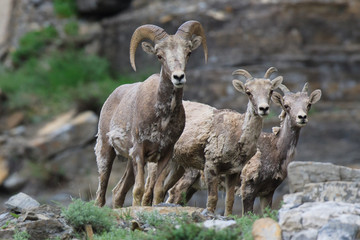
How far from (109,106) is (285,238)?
5025 mm

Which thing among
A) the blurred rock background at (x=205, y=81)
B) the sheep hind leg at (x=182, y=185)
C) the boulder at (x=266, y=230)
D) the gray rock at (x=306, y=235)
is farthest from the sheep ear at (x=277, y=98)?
the blurred rock background at (x=205, y=81)

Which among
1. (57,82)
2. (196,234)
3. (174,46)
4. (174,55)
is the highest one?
(174,46)

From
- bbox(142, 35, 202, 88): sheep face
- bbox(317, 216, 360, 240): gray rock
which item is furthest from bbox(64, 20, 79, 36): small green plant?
bbox(317, 216, 360, 240): gray rock

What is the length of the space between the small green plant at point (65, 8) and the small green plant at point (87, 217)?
17.4 m

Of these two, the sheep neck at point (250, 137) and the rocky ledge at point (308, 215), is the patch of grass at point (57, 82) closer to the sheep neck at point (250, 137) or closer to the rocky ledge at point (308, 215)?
the sheep neck at point (250, 137)

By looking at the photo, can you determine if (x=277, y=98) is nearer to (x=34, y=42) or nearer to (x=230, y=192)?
(x=230, y=192)

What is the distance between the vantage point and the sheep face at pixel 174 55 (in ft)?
33.4

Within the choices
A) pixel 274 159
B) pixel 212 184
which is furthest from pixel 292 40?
pixel 212 184

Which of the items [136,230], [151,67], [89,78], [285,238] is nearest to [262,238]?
[285,238]

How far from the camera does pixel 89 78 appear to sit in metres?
24.8

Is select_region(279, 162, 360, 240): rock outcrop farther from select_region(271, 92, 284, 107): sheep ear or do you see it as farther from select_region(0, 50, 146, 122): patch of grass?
select_region(0, 50, 146, 122): patch of grass

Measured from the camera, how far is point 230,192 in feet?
38.3

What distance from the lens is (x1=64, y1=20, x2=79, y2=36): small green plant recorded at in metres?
25.7

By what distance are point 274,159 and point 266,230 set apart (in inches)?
161
